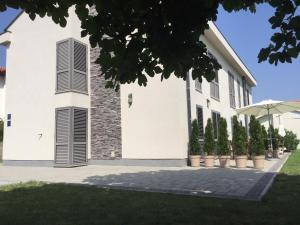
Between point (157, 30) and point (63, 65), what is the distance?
12715 mm

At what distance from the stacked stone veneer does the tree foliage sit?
11036 millimetres

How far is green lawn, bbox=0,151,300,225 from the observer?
5137 mm

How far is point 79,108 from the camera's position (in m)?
16.1

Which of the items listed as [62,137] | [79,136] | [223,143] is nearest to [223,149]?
[223,143]

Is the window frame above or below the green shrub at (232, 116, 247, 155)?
above

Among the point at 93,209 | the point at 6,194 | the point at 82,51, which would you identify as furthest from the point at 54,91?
the point at 93,209

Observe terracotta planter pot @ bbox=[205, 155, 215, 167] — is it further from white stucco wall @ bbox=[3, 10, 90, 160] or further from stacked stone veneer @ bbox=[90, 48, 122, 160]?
white stucco wall @ bbox=[3, 10, 90, 160]

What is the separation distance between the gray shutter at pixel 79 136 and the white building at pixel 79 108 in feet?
0.14

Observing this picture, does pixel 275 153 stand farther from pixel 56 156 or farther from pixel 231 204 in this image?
pixel 231 204

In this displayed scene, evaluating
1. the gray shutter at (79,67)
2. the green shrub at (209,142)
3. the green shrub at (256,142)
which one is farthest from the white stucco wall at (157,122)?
the green shrub at (256,142)

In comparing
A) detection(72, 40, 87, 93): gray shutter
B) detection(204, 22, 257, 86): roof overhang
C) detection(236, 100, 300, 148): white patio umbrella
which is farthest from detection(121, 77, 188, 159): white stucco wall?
detection(236, 100, 300, 148): white patio umbrella

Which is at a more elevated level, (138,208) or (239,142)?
(239,142)

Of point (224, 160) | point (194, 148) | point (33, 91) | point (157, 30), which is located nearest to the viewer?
point (157, 30)

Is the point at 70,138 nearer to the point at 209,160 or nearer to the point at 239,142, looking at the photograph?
the point at 209,160
